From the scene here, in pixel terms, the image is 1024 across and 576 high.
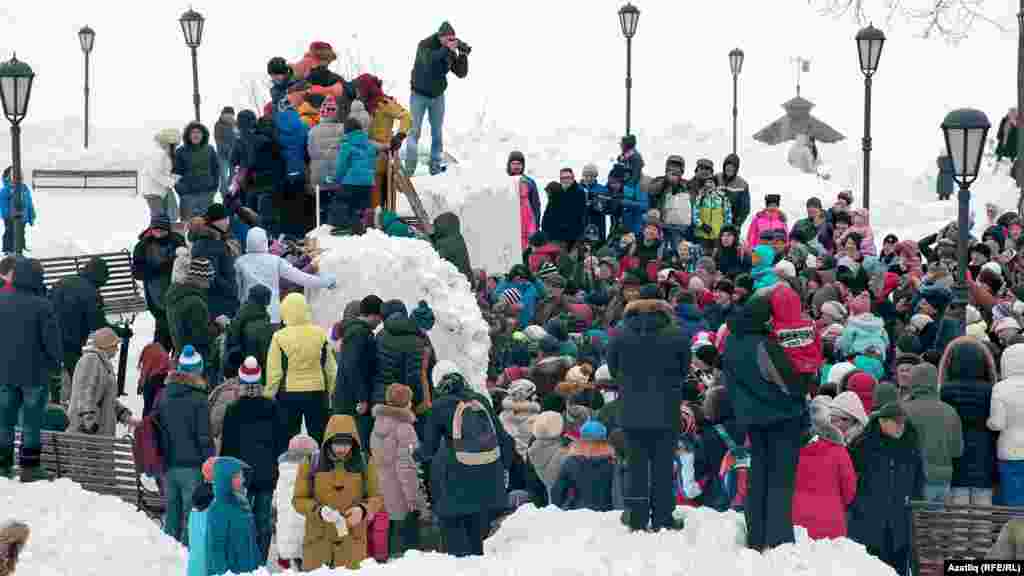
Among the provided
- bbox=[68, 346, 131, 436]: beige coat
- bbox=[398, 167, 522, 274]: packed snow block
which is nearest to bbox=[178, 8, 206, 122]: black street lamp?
bbox=[398, 167, 522, 274]: packed snow block

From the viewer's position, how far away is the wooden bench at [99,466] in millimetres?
17312

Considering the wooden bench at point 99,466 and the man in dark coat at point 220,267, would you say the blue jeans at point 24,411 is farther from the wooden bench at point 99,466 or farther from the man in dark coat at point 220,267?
the man in dark coat at point 220,267

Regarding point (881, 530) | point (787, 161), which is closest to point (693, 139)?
point (787, 161)

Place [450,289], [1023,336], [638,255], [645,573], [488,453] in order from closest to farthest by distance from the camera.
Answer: [645,573] < [488,453] < [1023,336] < [450,289] < [638,255]

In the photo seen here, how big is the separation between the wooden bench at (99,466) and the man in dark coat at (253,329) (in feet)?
3.45

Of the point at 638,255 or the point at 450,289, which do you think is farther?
the point at 638,255

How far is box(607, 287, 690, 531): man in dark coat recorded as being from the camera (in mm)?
13625

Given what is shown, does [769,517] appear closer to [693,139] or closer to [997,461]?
[997,461]

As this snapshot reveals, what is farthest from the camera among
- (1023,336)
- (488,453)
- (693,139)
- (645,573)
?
(693,139)

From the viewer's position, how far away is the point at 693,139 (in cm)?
4747

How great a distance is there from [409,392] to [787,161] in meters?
30.9

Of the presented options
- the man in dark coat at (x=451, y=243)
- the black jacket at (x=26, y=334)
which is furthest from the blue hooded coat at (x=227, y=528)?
the man in dark coat at (x=451, y=243)

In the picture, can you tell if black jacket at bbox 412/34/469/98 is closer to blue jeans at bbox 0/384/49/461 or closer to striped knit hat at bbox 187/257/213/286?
striped knit hat at bbox 187/257/213/286

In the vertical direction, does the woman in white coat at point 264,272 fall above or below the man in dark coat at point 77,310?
above
